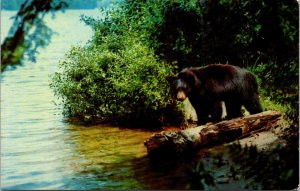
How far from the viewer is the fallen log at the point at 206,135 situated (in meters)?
5.01

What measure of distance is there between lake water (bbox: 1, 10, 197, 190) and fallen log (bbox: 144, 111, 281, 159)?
135 mm

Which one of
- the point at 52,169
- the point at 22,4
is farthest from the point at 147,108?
the point at 22,4

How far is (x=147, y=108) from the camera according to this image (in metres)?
6.14

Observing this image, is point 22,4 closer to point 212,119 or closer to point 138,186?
point 138,186

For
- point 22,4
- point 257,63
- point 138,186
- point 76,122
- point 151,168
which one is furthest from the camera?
point 76,122

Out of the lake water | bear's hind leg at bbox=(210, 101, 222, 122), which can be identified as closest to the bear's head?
bear's hind leg at bbox=(210, 101, 222, 122)

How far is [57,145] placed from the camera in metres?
5.23

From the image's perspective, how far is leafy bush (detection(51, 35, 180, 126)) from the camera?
6008 mm

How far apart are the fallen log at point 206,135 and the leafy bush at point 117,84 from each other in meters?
0.93

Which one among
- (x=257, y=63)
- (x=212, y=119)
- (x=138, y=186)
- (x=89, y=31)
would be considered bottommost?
(x=138, y=186)

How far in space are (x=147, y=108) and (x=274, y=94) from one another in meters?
1.47

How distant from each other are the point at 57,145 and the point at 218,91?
1623 millimetres

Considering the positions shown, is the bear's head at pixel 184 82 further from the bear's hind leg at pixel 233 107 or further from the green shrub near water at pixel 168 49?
the bear's hind leg at pixel 233 107

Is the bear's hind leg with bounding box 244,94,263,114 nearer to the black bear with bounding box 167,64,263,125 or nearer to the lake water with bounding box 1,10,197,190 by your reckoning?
the black bear with bounding box 167,64,263,125
